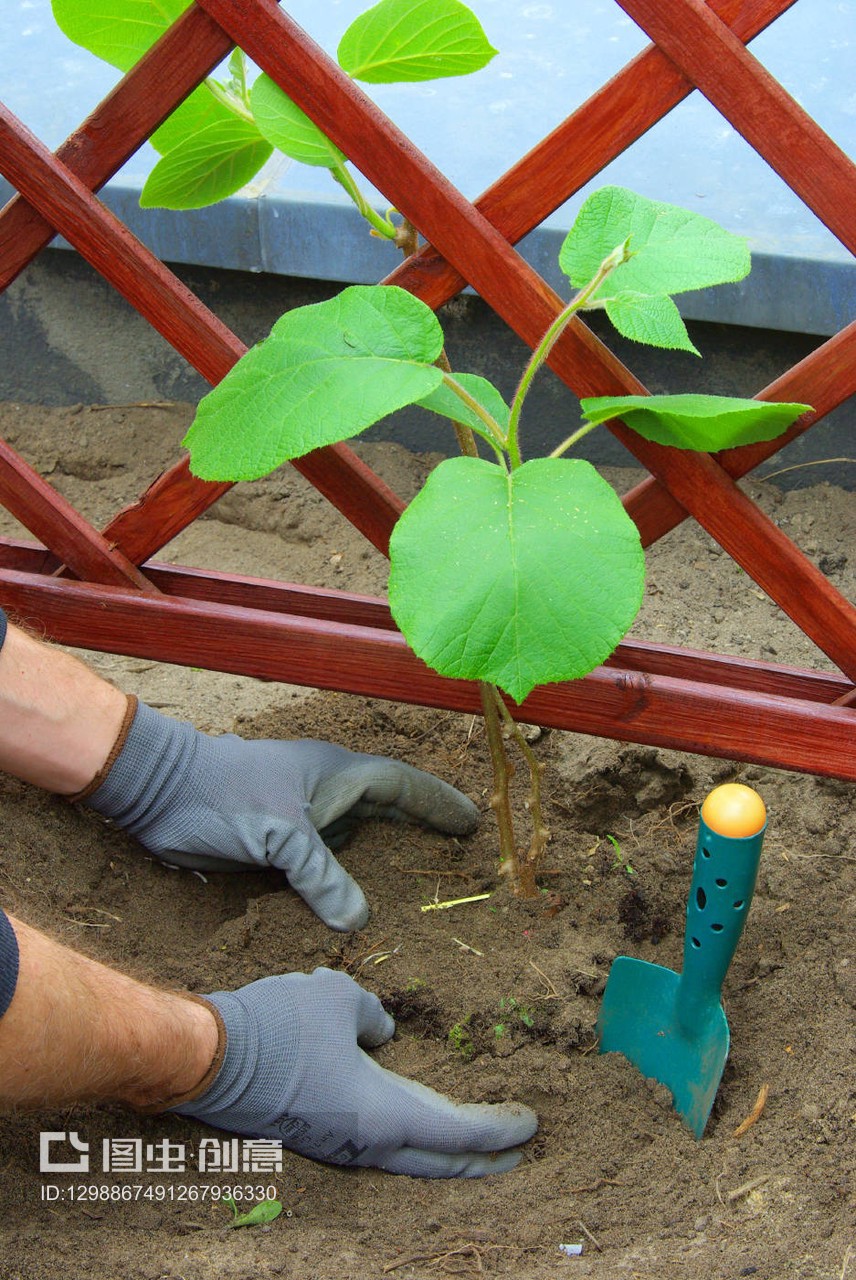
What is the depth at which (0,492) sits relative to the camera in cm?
161

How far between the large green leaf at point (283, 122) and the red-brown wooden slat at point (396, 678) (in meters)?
0.60

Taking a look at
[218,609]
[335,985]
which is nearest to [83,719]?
[218,609]

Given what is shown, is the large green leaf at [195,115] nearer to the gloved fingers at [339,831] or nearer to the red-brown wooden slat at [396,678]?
the red-brown wooden slat at [396,678]

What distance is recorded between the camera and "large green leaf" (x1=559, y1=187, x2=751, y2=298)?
1.13 metres

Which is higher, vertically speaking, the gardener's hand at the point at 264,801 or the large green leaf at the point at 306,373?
the large green leaf at the point at 306,373

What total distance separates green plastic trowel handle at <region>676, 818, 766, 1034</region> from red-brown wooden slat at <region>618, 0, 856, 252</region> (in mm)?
636

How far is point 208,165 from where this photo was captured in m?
1.38

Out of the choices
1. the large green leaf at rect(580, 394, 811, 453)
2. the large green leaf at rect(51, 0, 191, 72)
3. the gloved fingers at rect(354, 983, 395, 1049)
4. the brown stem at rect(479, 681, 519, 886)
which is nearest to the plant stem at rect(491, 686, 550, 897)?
the brown stem at rect(479, 681, 519, 886)

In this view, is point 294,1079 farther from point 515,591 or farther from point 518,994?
point 515,591

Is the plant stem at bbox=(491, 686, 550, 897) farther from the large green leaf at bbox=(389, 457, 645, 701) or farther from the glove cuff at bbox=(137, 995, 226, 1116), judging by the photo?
the glove cuff at bbox=(137, 995, 226, 1116)

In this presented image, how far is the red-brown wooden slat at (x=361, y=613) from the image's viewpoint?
4.84 ft

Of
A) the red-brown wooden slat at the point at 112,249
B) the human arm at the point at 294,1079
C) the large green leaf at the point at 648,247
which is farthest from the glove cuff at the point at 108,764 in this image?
the large green leaf at the point at 648,247

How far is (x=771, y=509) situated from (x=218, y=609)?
1174mm

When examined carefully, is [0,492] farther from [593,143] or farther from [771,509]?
[771,509]
